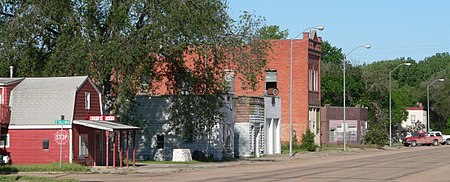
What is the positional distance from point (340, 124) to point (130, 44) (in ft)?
150

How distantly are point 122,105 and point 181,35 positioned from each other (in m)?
5.68

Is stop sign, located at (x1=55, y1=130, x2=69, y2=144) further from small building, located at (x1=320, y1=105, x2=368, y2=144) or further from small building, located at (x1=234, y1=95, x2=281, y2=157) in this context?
small building, located at (x1=320, y1=105, x2=368, y2=144)

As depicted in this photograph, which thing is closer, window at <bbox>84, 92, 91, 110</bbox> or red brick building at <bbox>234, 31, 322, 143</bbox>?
window at <bbox>84, 92, 91, 110</bbox>

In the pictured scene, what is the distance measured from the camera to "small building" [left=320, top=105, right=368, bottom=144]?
8393 cm

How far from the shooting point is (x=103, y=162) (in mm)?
45125

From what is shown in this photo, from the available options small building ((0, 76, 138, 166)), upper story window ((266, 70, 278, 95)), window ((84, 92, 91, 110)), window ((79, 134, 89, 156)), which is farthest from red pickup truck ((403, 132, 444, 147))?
window ((79, 134, 89, 156))

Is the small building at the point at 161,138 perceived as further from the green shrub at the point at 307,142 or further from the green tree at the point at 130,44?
the green shrub at the point at 307,142

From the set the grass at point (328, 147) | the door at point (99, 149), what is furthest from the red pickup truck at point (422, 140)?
the door at point (99, 149)

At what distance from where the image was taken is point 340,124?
8544 cm

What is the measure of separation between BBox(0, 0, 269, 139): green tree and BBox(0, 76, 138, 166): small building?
189 cm

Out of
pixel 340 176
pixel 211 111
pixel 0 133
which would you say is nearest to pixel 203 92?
pixel 211 111

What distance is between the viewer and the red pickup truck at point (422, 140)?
313ft

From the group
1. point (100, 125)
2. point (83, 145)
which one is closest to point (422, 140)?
point (83, 145)

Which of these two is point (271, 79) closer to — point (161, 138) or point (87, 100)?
point (161, 138)
